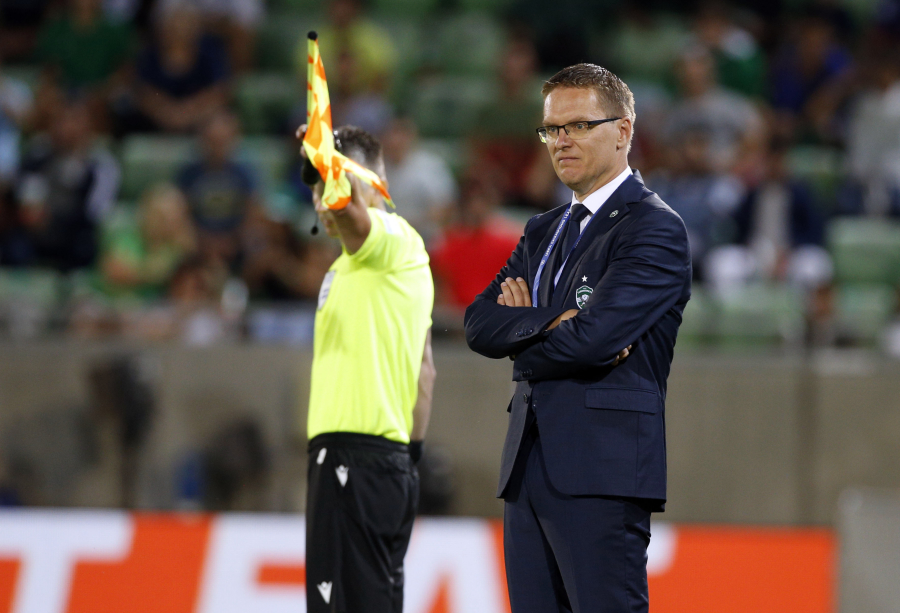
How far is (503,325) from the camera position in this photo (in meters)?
3.11

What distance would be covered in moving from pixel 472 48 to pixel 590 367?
726 centimetres

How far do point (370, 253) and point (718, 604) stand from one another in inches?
94.6

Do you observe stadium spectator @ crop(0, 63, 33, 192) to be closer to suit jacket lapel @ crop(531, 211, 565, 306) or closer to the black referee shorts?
the black referee shorts

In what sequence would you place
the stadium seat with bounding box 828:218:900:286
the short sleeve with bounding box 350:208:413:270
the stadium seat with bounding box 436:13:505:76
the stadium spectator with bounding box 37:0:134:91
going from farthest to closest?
the stadium seat with bounding box 436:13:505:76 < the stadium spectator with bounding box 37:0:134:91 < the stadium seat with bounding box 828:218:900:286 < the short sleeve with bounding box 350:208:413:270

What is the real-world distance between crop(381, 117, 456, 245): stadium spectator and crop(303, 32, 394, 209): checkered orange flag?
3.96 metres

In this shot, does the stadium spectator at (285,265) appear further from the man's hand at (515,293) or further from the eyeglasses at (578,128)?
the eyeglasses at (578,128)

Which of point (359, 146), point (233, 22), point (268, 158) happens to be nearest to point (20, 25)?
point (233, 22)

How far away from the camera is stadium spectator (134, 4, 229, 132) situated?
29.5ft

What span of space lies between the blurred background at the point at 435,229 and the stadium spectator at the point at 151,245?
0.02m

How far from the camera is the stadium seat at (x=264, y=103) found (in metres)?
9.32

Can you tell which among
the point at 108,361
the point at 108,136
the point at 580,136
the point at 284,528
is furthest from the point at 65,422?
the point at 580,136

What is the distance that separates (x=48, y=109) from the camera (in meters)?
8.88

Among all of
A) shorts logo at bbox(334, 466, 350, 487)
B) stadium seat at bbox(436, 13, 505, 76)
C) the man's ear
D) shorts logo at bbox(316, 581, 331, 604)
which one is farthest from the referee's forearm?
stadium seat at bbox(436, 13, 505, 76)

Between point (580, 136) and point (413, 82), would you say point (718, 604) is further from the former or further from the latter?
point (413, 82)
